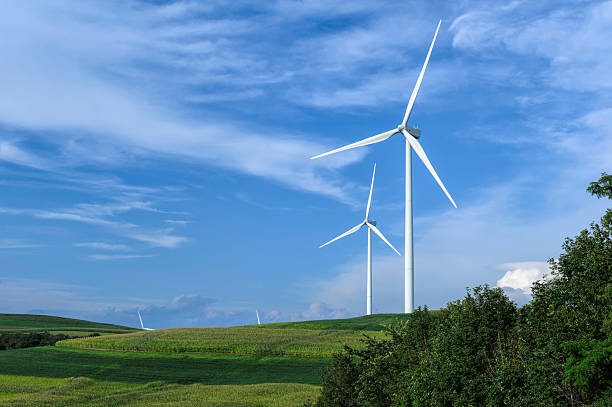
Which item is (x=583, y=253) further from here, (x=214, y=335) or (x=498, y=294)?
(x=214, y=335)

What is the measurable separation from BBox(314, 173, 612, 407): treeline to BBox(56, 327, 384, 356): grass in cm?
4210

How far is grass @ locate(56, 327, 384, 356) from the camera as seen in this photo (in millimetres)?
80938

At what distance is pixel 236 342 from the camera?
8606 centimetres

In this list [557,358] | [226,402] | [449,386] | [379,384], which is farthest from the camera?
[226,402]

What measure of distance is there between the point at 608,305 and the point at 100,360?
7146 cm

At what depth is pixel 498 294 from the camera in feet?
110

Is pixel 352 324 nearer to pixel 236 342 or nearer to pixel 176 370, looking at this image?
pixel 236 342

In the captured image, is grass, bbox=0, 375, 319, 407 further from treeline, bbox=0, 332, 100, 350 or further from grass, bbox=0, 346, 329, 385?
treeline, bbox=0, 332, 100, 350

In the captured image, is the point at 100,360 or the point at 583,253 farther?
the point at 100,360

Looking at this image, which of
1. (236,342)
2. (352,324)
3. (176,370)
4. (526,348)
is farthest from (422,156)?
(352,324)

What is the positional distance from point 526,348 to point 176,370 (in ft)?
175

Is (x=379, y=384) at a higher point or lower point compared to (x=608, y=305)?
lower

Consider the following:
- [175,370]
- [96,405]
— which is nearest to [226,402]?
[96,405]

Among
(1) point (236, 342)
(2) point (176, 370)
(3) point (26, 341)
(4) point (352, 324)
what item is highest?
(4) point (352, 324)
